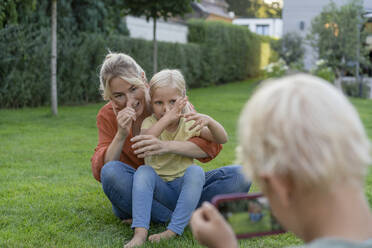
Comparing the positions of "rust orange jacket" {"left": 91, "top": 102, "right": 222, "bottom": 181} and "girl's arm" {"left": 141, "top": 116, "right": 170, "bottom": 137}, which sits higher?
"girl's arm" {"left": 141, "top": 116, "right": 170, "bottom": 137}

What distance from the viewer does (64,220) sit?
3.57m

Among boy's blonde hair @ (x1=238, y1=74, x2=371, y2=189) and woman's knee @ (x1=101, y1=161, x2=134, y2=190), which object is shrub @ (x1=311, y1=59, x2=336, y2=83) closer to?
woman's knee @ (x1=101, y1=161, x2=134, y2=190)

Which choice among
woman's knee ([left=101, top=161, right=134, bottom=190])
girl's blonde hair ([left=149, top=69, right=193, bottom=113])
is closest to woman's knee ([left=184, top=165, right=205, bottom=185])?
woman's knee ([left=101, top=161, right=134, bottom=190])

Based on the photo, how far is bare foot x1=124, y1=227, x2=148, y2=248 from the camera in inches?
116

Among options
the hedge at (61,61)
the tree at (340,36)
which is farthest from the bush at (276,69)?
the hedge at (61,61)

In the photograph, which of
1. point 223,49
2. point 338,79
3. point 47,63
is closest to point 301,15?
point 223,49

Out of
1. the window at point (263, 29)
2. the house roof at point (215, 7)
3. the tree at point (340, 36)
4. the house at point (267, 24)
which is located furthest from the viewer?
the window at point (263, 29)

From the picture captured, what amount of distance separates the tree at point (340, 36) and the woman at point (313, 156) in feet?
58.2

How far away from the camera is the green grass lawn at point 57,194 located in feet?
10.4

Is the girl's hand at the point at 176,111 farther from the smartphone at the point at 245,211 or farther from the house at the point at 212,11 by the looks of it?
the house at the point at 212,11

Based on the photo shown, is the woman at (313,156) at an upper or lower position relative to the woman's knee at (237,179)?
upper

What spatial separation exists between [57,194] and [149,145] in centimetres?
172

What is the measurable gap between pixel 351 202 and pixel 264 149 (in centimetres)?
18

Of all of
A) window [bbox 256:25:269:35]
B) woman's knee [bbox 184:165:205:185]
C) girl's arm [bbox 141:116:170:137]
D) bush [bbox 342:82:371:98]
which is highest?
window [bbox 256:25:269:35]
